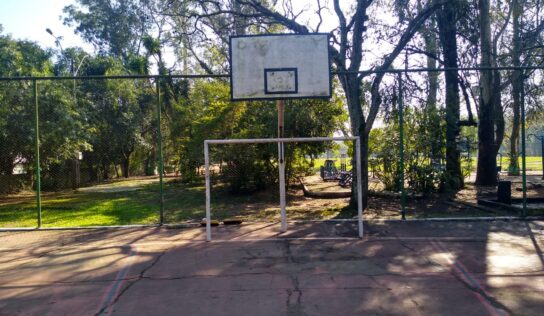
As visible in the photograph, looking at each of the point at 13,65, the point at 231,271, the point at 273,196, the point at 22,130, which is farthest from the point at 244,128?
the point at 13,65

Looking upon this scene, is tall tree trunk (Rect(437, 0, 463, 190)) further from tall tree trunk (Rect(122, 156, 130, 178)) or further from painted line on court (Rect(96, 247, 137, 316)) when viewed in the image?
tall tree trunk (Rect(122, 156, 130, 178))

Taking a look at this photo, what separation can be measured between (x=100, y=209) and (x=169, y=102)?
13.5 m

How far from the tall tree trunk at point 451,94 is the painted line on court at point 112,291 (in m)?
10.3

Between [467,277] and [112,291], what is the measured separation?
4.47m

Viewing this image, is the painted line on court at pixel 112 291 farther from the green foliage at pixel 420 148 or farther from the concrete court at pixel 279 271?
the green foliage at pixel 420 148

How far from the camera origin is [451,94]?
638 inches

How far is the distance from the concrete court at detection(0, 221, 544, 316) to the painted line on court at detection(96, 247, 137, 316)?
0.01m

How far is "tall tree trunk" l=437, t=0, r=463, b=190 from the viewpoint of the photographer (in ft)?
45.1

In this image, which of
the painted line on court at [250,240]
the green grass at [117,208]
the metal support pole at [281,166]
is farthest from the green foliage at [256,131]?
the painted line on court at [250,240]

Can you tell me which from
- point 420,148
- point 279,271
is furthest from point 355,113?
point 279,271

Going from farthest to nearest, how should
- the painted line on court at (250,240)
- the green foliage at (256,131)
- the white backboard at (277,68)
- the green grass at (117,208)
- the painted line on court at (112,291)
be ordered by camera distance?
the green foliage at (256,131) < the green grass at (117,208) < the white backboard at (277,68) < the painted line on court at (250,240) < the painted line on court at (112,291)

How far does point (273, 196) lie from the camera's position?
16.2 metres

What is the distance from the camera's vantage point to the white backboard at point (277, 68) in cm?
888

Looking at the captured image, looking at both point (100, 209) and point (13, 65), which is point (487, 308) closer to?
point (100, 209)
